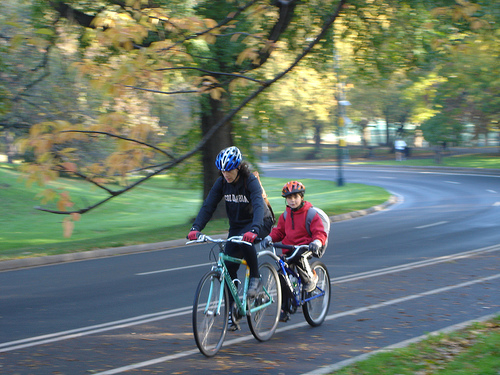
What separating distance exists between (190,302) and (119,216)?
16.4 meters

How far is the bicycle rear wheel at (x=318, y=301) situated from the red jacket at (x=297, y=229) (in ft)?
1.36

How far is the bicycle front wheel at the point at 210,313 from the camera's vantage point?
5.26 metres

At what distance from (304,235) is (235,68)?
9530 millimetres

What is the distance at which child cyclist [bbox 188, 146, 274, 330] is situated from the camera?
557 cm

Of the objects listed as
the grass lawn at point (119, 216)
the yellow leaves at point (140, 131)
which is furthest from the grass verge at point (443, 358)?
the grass lawn at point (119, 216)

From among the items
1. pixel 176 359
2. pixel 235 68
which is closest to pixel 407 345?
pixel 176 359

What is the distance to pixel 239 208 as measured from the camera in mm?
5848

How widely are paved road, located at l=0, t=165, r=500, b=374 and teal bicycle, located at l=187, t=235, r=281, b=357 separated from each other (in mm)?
168

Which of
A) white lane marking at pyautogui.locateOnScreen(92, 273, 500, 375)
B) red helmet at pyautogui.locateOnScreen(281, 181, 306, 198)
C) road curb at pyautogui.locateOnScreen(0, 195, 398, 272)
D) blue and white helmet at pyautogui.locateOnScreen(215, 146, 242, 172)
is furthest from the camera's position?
road curb at pyautogui.locateOnScreen(0, 195, 398, 272)

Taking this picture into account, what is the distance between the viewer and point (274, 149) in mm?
68938

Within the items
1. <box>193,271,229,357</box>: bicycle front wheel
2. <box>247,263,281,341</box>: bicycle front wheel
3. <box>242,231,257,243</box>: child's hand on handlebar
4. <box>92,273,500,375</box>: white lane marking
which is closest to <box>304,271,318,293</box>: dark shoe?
<box>247,263,281,341</box>: bicycle front wheel

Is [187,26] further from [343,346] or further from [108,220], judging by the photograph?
[108,220]

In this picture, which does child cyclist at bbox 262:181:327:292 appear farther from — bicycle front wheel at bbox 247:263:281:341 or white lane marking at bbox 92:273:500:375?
white lane marking at bbox 92:273:500:375

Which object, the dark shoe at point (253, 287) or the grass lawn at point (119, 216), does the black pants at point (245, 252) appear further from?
the grass lawn at point (119, 216)
